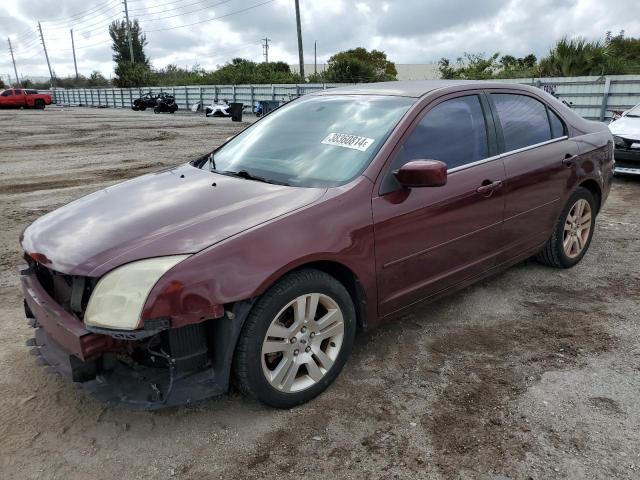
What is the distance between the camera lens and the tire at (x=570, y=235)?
4.34 metres

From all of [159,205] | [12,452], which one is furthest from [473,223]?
[12,452]

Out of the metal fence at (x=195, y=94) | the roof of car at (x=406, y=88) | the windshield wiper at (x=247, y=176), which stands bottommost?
the windshield wiper at (x=247, y=176)

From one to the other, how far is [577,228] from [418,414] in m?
2.74

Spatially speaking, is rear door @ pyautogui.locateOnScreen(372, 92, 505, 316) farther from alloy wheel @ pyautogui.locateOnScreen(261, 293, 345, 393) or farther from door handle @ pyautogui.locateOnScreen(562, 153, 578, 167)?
door handle @ pyautogui.locateOnScreen(562, 153, 578, 167)

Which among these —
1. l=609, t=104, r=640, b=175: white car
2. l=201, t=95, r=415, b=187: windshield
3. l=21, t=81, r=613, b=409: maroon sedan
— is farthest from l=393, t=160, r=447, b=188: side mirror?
l=609, t=104, r=640, b=175: white car

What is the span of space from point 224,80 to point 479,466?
44.6 metres

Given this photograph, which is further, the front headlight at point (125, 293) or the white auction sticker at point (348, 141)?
the white auction sticker at point (348, 141)

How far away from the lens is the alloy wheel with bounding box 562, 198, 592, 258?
14.6 ft

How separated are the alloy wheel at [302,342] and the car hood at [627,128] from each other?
7318 millimetres

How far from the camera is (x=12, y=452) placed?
7.89 ft

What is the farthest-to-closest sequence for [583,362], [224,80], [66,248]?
[224,80] < [583,362] < [66,248]

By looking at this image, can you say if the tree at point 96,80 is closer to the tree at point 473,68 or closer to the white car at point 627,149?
the tree at point 473,68

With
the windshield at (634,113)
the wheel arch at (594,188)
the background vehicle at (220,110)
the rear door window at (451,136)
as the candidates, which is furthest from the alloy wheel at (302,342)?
the background vehicle at (220,110)

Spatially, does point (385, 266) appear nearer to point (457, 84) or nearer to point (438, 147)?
point (438, 147)
